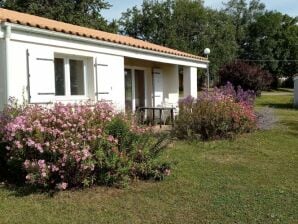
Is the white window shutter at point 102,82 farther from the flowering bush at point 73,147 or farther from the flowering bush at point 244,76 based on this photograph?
the flowering bush at point 244,76

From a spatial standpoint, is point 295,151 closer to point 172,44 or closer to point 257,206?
point 257,206

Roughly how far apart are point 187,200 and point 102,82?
5738mm

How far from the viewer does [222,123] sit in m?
11.5

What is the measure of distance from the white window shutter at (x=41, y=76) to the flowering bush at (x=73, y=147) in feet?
5.50

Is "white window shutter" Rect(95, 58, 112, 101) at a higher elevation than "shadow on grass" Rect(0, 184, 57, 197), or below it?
higher

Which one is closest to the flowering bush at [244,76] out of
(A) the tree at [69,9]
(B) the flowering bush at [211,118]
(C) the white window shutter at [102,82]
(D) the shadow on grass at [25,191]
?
(B) the flowering bush at [211,118]

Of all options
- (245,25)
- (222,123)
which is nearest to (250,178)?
(222,123)

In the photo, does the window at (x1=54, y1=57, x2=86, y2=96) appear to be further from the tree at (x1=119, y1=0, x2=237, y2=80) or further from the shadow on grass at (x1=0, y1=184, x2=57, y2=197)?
the tree at (x1=119, y1=0, x2=237, y2=80)

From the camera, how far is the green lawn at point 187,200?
5.32 m

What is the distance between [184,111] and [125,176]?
215 inches

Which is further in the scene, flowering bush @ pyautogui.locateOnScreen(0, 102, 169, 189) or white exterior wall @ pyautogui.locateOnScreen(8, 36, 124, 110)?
white exterior wall @ pyautogui.locateOnScreen(8, 36, 124, 110)

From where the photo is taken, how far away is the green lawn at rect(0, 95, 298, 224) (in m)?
5.32

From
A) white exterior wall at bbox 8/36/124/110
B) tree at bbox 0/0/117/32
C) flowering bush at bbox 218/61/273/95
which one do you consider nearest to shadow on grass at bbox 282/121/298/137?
white exterior wall at bbox 8/36/124/110

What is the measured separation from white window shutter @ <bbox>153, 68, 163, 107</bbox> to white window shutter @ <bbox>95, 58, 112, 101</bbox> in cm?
518
